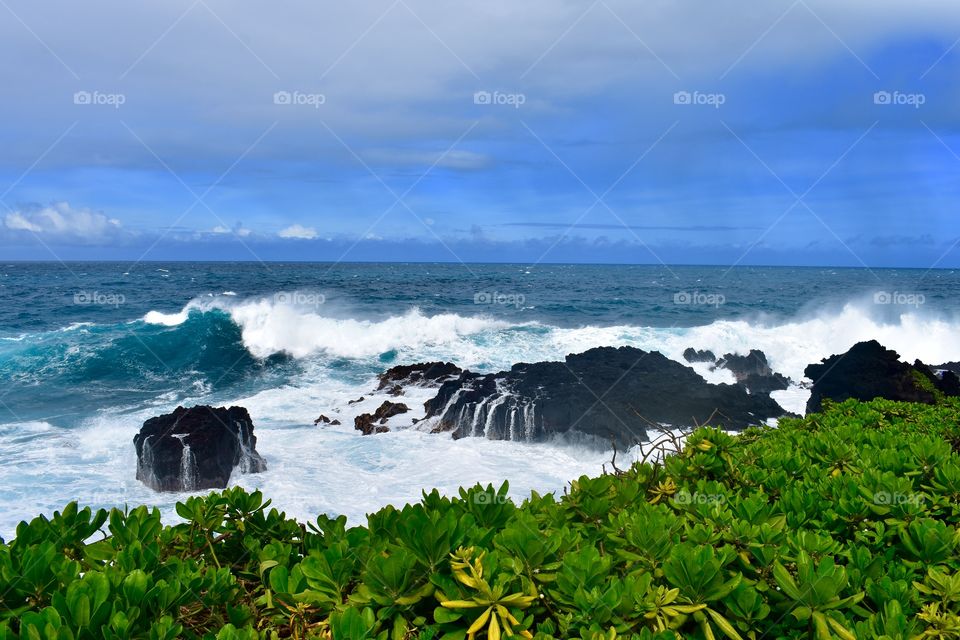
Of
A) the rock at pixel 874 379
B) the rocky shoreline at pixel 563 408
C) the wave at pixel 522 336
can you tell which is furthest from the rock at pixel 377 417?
the rock at pixel 874 379

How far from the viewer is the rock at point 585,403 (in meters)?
14.0

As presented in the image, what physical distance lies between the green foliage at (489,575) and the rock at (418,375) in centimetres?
1728

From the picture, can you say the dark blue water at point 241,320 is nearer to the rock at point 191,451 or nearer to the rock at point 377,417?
the rock at point 377,417

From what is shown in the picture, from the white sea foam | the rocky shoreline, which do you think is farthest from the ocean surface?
the rocky shoreline

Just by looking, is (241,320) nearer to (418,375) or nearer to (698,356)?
(418,375)

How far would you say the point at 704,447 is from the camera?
3057 millimetres

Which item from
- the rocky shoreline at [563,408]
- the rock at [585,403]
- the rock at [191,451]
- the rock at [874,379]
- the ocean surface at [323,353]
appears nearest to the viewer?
the rock at [191,451]

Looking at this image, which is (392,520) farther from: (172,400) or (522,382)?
(172,400)

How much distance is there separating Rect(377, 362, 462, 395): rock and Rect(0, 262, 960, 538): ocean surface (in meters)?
0.85

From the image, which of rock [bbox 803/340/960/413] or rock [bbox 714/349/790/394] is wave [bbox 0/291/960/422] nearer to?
rock [bbox 714/349/790/394]

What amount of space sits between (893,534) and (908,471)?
2.84 ft

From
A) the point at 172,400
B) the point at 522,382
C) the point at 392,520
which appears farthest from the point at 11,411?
the point at 392,520

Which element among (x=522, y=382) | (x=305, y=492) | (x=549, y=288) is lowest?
(x=305, y=492)

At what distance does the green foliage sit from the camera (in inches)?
57.3
